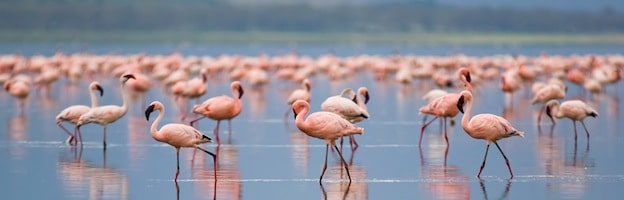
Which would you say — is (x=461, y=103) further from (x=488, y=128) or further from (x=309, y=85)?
(x=309, y=85)

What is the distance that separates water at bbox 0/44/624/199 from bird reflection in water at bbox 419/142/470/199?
1 cm

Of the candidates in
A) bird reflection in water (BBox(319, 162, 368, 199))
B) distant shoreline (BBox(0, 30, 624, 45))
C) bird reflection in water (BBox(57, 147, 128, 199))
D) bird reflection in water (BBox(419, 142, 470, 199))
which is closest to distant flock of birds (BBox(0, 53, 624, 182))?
bird reflection in water (BBox(319, 162, 368, 199))

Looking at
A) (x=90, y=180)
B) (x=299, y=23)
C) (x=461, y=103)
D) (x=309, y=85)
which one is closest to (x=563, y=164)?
(x=461, y=103)

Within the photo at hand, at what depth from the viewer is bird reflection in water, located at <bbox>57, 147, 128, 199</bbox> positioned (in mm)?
12438

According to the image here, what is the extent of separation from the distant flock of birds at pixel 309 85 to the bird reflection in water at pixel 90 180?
0.63m

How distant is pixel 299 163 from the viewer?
14.9 meters

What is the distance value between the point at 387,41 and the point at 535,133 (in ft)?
316

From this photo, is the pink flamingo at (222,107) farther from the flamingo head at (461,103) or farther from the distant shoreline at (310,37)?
the distant shoreline at (310,37)

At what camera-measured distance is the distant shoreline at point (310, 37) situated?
108188 mm

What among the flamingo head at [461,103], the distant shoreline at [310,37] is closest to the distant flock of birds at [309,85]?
the flamingo head at [461,103]

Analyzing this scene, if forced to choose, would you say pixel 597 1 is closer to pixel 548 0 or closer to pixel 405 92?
pixel 548 0

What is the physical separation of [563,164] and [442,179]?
185 cm

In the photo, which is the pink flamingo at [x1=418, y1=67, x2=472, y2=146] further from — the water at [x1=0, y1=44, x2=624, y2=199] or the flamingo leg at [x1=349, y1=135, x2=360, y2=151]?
the flamingo leg at [x1=349, y1=135, x2=360, y2=151]

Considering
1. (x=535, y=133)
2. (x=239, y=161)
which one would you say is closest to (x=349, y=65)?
(x=535, y=133)
